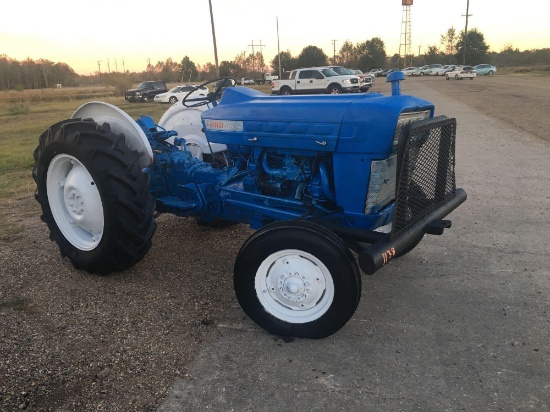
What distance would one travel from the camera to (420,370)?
2.74 metres

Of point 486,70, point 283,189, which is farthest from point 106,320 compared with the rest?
point 486,70

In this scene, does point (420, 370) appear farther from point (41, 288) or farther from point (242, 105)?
point (41, 288)

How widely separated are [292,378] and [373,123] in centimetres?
170

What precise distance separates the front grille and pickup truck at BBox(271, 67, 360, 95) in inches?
1018

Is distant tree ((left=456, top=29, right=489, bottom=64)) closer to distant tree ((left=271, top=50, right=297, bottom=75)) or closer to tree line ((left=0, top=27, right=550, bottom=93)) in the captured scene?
tree line ((left=0, top=27, right=550, bottom=93))

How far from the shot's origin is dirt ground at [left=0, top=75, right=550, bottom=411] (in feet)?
8.54

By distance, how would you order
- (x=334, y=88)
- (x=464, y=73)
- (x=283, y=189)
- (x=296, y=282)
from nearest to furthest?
(x=296, y=282) < (x=283, y=189) < (x=334, y=88) < (x=464, y=73)

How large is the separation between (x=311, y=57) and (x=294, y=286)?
70.8 m

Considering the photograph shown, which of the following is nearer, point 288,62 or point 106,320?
point 106,320

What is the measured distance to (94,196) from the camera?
3.88 m

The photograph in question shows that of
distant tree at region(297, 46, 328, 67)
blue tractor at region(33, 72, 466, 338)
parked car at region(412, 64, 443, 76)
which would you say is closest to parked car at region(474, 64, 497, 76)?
parked car at region(412, 64, 443, 76)

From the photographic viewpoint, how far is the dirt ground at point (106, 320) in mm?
2602

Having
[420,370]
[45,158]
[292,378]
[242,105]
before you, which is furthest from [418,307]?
[45,158]

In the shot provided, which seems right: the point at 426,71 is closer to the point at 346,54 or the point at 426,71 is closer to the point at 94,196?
the point at 346,54
